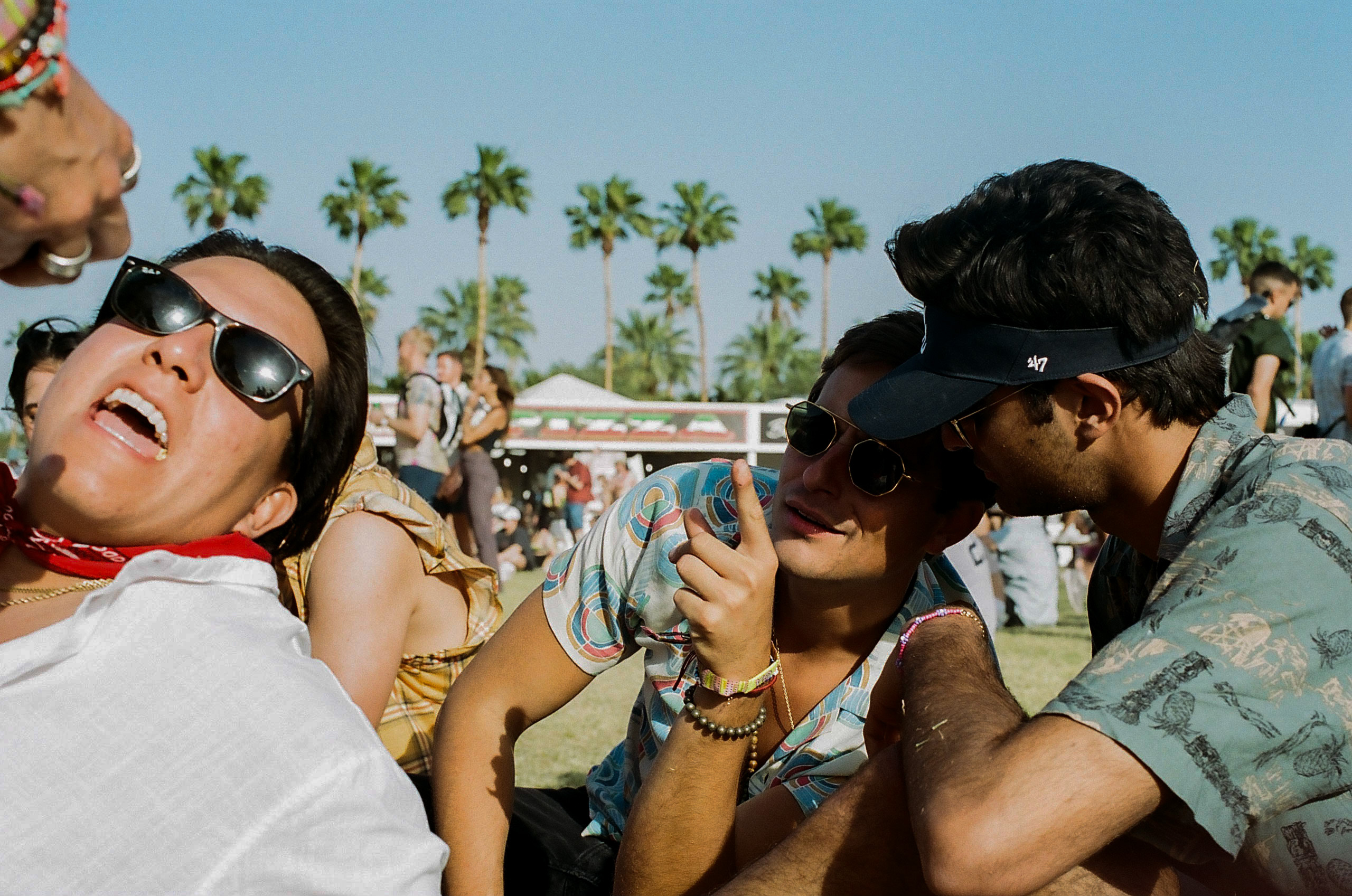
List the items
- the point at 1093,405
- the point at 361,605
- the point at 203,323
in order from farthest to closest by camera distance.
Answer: the point at 361,605
the point at 1093,405
the point at 203,323

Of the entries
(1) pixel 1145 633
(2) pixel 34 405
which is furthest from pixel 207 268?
(2) pixel 34 405

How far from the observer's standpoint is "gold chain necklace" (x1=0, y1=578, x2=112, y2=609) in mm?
1944

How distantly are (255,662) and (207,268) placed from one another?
1.00 meters

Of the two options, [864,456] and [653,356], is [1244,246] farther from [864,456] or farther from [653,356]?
[864,456]

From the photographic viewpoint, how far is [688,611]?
191 centimetres

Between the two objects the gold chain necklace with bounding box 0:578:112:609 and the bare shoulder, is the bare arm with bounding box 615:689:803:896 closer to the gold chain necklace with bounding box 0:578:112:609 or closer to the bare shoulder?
the bare shoulder

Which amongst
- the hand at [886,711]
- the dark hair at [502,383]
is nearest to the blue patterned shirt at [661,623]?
the hand at [886,711]

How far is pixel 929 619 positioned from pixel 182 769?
4.48ft

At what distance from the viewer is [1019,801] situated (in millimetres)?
1586

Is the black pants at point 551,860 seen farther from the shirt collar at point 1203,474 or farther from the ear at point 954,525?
the shirt collar at point 1203,474

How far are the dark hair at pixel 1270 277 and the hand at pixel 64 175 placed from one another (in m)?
8.38

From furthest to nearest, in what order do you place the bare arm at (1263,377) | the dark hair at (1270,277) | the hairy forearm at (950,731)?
the dark hair at (1270,277)
the bare arm at (1263,377)
the hairy forearm at (950,731)

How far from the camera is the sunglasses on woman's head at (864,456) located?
2.48 metres

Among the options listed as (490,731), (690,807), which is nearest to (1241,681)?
(690,807)
